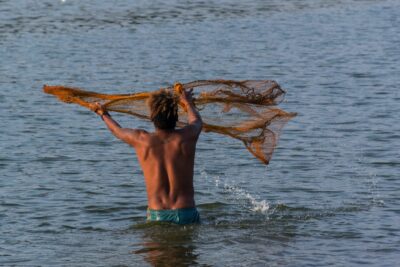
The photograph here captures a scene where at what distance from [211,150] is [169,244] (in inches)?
219

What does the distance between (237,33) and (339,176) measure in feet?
51.3

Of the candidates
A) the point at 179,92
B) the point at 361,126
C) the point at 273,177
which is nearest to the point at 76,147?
the point at 273,177

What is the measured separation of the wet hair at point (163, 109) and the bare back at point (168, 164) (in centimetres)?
10

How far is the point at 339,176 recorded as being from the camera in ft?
52.5

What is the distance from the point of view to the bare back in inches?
467

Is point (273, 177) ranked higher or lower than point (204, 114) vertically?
lower

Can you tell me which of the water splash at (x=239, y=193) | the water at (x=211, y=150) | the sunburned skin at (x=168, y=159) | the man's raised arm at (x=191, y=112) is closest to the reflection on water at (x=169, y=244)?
the water at (x=211, y=150)

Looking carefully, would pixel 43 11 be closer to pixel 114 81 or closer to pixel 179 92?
pixel 114 81

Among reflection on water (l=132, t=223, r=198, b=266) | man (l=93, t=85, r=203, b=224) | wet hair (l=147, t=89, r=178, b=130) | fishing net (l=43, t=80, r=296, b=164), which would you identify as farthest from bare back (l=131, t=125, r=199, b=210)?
fishing net (l=43, t=80, r=296, b=164)

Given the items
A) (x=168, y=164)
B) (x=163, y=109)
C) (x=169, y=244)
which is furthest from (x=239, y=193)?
(x=163, y=109)

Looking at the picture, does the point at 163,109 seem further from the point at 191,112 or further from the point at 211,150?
the point at 211,150

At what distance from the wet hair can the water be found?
1184 millimetres

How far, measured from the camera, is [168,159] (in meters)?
11.9

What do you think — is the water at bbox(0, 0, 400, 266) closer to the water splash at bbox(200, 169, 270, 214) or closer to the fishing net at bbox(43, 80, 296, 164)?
the water splash at bbox(200, 169, 270, 214)
